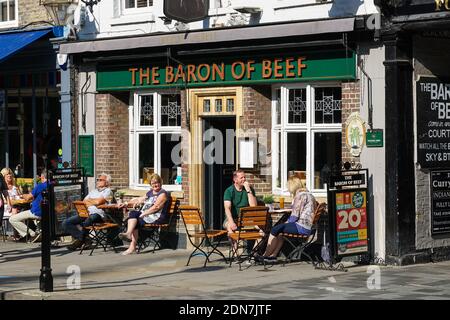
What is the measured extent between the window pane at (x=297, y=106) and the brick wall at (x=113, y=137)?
3946 millimetres

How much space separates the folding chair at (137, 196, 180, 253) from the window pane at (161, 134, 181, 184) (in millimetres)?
838

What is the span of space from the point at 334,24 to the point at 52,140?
7.64 m

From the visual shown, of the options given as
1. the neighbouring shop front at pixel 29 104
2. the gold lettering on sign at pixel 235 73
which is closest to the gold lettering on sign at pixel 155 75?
the gold lettering on sign at pixel 235 73

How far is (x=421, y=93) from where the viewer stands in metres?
16.2

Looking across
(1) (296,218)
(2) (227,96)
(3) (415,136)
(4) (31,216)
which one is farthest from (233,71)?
(4) (31,216)

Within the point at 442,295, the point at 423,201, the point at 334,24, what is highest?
the point at 334,24

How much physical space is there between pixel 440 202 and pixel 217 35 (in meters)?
4.57

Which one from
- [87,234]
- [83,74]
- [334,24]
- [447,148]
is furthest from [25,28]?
[447,148]

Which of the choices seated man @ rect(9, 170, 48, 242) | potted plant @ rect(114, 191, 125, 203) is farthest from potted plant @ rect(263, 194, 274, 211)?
seated man @ rect(9, 170, 48, 242)

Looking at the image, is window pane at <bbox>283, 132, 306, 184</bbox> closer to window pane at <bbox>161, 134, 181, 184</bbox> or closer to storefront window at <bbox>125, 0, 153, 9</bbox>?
window pane at <bbox>161, 134, 181, 184</bbox>

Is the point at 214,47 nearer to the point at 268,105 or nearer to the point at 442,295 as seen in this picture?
the point at 268,105

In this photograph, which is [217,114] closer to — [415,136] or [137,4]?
[137,4]

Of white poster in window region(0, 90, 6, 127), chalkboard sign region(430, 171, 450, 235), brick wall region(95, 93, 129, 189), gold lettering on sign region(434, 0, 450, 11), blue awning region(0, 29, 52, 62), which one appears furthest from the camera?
white poster in window region(0, 90, 6, 127)

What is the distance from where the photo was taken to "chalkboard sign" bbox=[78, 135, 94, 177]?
20.3 meters
